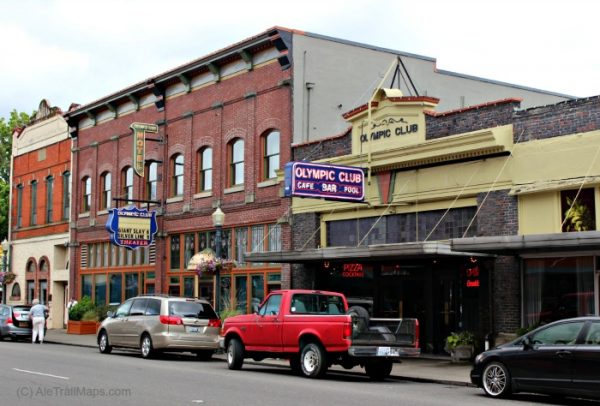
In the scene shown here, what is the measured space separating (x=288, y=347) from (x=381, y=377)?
2034mm

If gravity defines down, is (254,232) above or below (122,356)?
above

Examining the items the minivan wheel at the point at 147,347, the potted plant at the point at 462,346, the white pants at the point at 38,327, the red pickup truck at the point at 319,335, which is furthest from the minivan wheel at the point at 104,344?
the potted plant at the point at 462,346

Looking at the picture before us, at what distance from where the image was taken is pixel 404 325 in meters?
17.4

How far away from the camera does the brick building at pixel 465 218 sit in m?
19.2

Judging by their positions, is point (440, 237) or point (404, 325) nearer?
point (404, 325)

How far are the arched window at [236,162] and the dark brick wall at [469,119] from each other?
8806 mm

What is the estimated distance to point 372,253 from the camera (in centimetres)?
2073

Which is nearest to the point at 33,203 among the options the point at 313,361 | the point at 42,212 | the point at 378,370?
the point at 42,212

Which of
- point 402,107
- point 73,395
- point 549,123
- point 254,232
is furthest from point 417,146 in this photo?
point 73,395

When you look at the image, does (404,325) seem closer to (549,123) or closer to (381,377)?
(381,377)

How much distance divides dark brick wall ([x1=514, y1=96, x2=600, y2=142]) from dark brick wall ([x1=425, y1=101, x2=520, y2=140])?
36 cm

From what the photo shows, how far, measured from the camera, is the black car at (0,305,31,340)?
31156mm

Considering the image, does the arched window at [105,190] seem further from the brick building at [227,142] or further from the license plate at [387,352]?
the license plate at [387,352]

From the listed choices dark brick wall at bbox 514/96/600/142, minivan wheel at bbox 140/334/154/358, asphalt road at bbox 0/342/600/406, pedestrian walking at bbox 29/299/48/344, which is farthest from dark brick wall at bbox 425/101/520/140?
pedestrian walking at bbox 29/299/48/344
